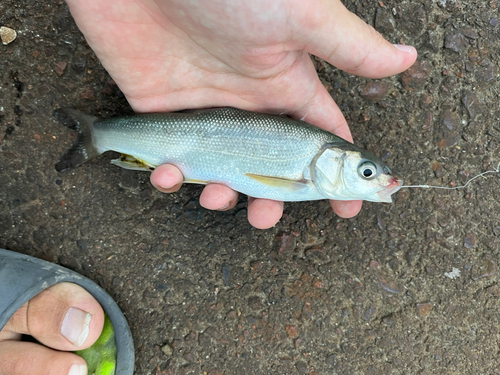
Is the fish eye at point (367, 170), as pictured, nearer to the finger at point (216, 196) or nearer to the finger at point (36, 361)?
the finger at point (216, 196)

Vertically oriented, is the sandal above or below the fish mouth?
below

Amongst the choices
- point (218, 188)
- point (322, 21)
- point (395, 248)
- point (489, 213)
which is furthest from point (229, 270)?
point (489, 213)

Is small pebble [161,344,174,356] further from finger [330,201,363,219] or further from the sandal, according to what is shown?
finger [330,201,363,219]

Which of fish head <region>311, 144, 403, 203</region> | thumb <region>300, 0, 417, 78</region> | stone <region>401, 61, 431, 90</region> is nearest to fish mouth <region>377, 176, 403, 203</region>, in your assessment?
fish head <region>311, 144, 403, 203</region>

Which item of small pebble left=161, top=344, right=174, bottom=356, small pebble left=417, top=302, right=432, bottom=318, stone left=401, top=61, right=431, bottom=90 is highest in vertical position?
stone left=401, top=61, right=431, bottom=90

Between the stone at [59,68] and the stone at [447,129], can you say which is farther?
the stone at [447,129]

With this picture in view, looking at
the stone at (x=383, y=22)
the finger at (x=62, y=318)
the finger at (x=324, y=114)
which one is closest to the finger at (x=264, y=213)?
the finger at (x=324, y=114)

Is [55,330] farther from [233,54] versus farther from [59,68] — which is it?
[233,54]
